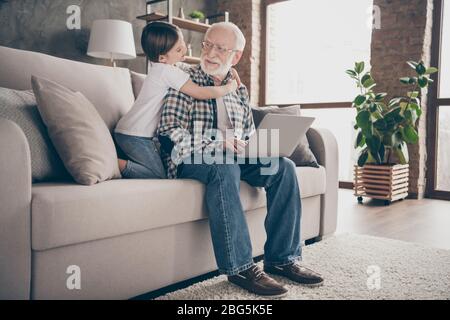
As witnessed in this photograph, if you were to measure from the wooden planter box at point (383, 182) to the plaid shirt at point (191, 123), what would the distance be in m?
2.15

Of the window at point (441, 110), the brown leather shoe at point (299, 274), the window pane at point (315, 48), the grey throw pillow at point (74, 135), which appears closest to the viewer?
the grey throw pillow at point (74, 135)

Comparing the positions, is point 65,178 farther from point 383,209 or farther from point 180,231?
point 383,209

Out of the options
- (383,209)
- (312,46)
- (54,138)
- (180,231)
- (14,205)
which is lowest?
(383,209)

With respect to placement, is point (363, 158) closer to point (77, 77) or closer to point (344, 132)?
point (344, 132)

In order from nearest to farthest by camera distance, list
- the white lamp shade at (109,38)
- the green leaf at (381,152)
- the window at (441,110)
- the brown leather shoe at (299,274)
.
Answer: the brown leather shoe at (299,274), the green leaf at (381,152), the white lamp shade at (109,38), the window at (441,110)

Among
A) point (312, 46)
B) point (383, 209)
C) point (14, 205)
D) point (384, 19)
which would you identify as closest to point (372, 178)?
point (383, 209)

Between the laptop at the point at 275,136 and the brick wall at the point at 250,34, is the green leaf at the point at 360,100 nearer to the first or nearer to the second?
the brick wall at the point at 250,34

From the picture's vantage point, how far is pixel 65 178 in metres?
1.53

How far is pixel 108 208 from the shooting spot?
4.21 ft

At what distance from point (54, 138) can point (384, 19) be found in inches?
141

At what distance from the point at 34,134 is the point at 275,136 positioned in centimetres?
83

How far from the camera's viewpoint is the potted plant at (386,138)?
3564mm

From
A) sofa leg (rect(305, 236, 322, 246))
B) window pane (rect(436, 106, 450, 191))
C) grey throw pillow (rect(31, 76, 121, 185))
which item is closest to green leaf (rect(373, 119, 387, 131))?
window pane (rect(436, 106, 450, 191))

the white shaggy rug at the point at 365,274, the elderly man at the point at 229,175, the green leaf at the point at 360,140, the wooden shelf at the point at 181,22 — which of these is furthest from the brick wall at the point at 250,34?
the elderly man at the point at 229,175
